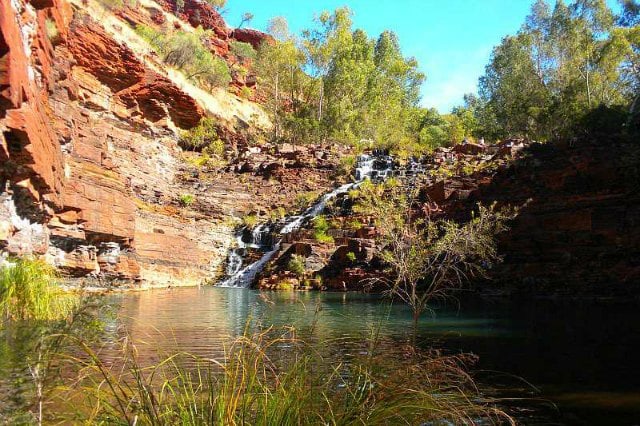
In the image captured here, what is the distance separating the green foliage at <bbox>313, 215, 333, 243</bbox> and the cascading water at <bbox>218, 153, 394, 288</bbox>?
1587 millimetres

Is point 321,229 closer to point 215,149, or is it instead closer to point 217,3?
point 215,149

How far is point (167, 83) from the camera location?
129 feet

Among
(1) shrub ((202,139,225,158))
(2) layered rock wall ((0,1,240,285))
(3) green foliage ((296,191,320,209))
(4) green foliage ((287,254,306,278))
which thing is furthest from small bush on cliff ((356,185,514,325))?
(1) shrub ((202,139,225,158))

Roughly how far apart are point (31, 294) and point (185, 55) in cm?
4573

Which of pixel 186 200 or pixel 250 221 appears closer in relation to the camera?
pixel 186 200

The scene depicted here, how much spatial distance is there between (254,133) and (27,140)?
1636 inches

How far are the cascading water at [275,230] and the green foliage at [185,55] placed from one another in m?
22.2

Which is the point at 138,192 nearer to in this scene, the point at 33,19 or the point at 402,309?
the point at 33,19

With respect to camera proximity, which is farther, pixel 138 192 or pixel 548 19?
pixel 548 19

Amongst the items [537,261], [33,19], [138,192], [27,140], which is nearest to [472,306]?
[537,261]

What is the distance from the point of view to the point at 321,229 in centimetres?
3155

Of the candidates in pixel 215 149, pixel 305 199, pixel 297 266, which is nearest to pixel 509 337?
pixel 297 266

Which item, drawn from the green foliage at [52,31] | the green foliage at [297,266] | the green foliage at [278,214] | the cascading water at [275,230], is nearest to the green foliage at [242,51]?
the cascading water at [275,230]

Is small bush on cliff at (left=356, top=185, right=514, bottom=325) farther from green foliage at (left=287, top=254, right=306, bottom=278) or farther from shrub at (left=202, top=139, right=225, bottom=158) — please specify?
shrub at (left=202, top=139, right=225, bottom=158)
